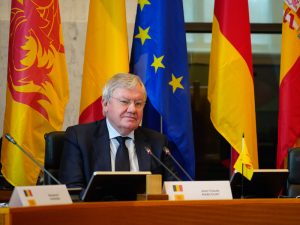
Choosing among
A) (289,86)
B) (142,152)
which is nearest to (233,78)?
(289,86)

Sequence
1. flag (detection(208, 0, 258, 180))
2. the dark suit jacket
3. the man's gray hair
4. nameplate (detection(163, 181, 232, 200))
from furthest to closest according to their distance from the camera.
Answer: flag (detection(208, 0, 258, 180)) < the man's gray hair < the dark suit jacket < nameplate (detection(163, 181, 232, 200))

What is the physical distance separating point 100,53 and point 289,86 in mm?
1432

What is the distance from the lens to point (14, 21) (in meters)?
4.33

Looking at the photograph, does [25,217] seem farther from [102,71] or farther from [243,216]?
[102,71]

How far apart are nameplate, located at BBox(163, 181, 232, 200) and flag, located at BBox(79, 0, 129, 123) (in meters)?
1.91

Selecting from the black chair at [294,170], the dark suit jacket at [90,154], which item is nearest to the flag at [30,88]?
the dark suit jacket at [90,154]

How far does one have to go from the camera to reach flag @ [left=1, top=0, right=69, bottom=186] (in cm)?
425

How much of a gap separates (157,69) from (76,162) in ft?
4.31

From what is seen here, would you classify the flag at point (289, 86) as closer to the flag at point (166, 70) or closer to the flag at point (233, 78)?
the flag at point (233, 78)

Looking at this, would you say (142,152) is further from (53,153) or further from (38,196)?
(38,196)

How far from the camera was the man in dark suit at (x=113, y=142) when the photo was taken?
3498mm

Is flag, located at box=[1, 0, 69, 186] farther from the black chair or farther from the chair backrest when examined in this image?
the black chair

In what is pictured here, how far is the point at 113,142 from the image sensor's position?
12.0 ft

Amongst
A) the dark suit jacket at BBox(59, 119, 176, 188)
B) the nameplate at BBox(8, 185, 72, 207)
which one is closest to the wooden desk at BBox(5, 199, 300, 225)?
the nameplate at BBox(8, 185, 72, 207)
